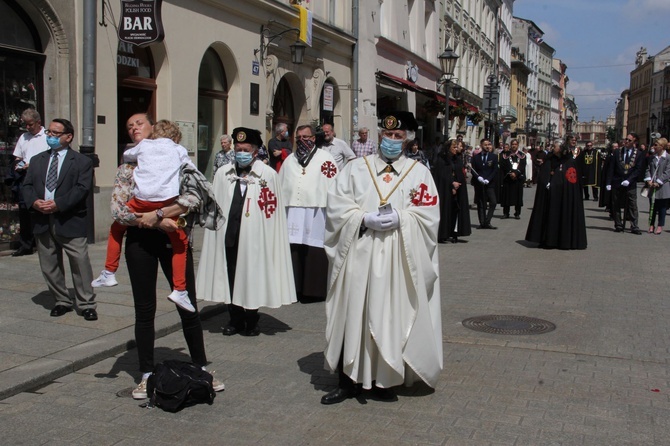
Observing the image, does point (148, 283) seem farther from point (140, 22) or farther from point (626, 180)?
point (626, 180)

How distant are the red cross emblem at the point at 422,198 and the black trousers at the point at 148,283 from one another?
1607 mm

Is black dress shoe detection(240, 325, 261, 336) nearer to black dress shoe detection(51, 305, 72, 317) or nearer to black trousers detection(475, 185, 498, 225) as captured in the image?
black dress shoe detection(51, 305, 72, 317)

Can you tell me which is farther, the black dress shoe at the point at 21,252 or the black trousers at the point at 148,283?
the black dress shoe at the point at 21,252

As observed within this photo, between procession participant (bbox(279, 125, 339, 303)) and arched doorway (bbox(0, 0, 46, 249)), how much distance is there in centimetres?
450

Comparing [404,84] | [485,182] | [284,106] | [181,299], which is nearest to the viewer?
[181,299]

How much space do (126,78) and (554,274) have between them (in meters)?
7.81

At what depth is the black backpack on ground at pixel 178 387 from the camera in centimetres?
493

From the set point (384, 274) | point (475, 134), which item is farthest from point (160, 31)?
point (475, 134)

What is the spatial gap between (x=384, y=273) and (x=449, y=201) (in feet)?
Answer: 29.6

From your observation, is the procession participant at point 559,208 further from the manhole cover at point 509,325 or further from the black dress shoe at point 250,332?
the black dress shoe at point 250,332

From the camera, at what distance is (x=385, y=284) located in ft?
16.4

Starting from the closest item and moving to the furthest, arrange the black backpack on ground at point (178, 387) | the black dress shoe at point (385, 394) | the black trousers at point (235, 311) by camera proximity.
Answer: the black backpack on ground at point (178, 387) → the black dress shoe at point (385, 394) → the black trousers at point (235, 311)

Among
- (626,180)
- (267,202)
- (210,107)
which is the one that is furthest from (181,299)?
(626,180)

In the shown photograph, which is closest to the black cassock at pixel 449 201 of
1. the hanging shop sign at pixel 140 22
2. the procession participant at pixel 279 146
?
the procession participant at pixel 279 146
